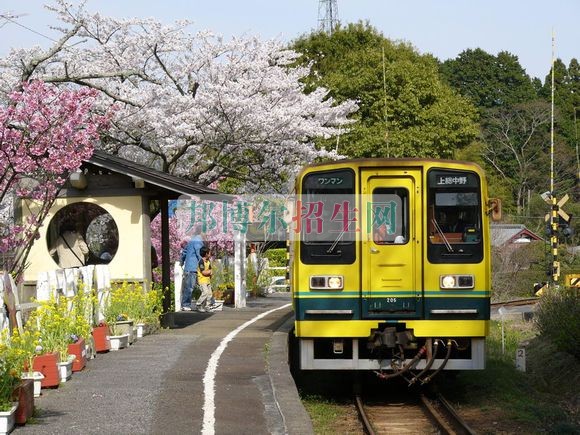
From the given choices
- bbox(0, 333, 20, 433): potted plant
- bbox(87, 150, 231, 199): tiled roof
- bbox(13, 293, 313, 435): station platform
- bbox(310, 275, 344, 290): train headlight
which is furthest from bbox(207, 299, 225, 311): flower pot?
bbox(0, 333, 20, 433): potted plant

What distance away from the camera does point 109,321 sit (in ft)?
48.3

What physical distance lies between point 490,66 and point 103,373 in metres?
66.2

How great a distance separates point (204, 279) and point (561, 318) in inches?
348

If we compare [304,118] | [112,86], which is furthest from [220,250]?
[112,86]

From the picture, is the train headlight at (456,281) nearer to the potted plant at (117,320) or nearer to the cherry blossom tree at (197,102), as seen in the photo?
the potted plant at (117,320)

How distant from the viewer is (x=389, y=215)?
1195 cm

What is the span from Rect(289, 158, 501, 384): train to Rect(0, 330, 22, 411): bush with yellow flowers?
3909 mm

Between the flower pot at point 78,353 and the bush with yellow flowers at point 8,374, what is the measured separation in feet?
9.65

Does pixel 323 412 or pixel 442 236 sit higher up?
pixel 442 236

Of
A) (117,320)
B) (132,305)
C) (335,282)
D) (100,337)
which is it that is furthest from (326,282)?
(132,305)

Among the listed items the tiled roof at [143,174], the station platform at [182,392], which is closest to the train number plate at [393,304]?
the station platform at [182,392]

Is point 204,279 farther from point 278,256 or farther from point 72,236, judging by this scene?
point 278,256

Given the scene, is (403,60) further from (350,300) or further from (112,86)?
(350,300)

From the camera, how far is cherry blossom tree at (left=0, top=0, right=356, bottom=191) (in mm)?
22344
